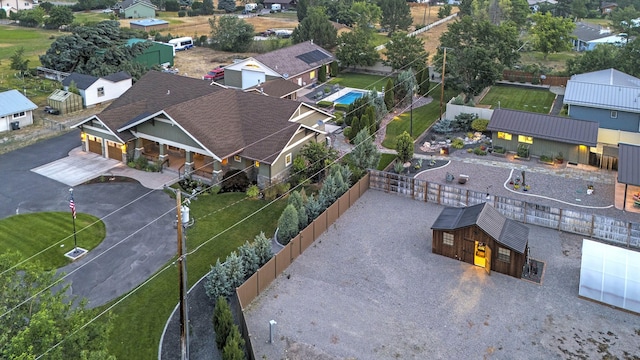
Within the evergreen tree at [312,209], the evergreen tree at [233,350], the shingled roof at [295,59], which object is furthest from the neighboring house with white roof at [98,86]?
the evergreen tree at [233,350]

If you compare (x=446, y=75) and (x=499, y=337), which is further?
(x=446, y=75)

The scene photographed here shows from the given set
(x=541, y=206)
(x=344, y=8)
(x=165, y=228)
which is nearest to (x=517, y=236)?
(x=541, y=206)

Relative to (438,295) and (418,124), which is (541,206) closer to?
(438,295)

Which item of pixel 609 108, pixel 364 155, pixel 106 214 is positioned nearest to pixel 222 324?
pixel 106 214

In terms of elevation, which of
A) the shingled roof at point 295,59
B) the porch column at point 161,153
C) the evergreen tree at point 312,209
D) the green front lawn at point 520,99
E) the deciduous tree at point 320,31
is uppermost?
the deciduous tree at point 320,31

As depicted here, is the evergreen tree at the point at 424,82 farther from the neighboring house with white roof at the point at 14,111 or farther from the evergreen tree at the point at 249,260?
the evergreen tree at the point at 249,260

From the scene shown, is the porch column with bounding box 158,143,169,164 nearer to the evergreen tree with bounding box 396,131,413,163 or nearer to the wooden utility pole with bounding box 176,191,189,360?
the evergreen tree with bounding box 396,131,413,163
